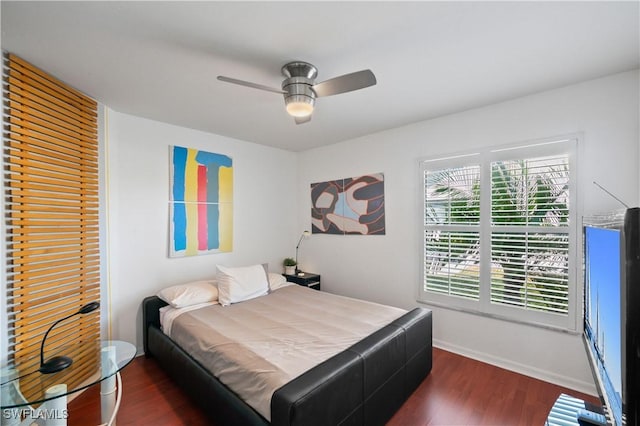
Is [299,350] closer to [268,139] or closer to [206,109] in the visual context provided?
[206,109]

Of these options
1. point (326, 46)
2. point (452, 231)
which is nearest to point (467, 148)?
point (452, 231)

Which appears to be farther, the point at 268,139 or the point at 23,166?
the point at 268,139

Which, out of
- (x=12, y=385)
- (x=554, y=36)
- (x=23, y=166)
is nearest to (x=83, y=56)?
(x=23, y=166)

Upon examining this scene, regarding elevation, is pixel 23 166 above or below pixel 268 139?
below

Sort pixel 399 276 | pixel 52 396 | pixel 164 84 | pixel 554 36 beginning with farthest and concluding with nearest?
1. pixel 399 276
2. pixel 164 84
3. pixel 554 36
4. pixel 52 396

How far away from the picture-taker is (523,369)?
2.50 metres

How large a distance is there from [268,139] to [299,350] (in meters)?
2.77

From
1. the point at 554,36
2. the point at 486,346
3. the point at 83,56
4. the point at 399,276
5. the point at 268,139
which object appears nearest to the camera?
the point at 554,36

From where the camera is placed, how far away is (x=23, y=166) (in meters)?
1.92

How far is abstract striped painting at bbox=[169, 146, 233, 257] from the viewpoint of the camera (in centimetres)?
320

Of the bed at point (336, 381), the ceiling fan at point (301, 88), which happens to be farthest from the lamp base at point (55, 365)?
the ceiling fan at point (301, 88)

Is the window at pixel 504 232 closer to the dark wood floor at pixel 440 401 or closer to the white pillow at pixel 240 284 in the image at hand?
the dark wood floor at pixel 440 401

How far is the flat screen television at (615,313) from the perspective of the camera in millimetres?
608

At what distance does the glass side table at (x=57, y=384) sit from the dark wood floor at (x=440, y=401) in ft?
1.10
